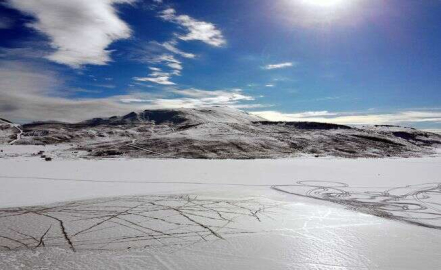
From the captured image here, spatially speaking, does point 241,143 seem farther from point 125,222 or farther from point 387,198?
point 125,222

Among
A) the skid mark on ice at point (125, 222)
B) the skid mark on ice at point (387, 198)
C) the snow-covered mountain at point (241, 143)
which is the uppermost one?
the snow-covered mountain at point (241, 143)

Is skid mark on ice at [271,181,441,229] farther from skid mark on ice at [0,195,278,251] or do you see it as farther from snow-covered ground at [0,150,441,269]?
skid mark on ice at [0,195,278,251]

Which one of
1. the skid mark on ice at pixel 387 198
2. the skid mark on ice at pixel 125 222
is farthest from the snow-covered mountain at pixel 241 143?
the skid mark on ice at pixel 125 222

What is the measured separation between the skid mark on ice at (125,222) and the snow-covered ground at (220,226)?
0.05 feet

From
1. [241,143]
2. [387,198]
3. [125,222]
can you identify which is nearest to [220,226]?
[125,222]

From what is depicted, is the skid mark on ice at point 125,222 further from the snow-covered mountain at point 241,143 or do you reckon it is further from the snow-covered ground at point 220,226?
the snow-covered mountain at point 241,143

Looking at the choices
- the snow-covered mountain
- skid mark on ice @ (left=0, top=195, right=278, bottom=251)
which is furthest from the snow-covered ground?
the snow-covered mountain

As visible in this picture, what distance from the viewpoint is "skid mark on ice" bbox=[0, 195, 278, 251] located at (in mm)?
4719

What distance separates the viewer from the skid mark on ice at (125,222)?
4.72 m

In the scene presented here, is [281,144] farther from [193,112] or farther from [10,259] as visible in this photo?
[193,112]

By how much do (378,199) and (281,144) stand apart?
21.3 meters

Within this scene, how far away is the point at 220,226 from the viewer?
5512 mm

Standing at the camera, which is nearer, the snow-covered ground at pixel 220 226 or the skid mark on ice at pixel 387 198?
the snow-covered ground at pixel 220 226

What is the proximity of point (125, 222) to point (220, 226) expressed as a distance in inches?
57.9
